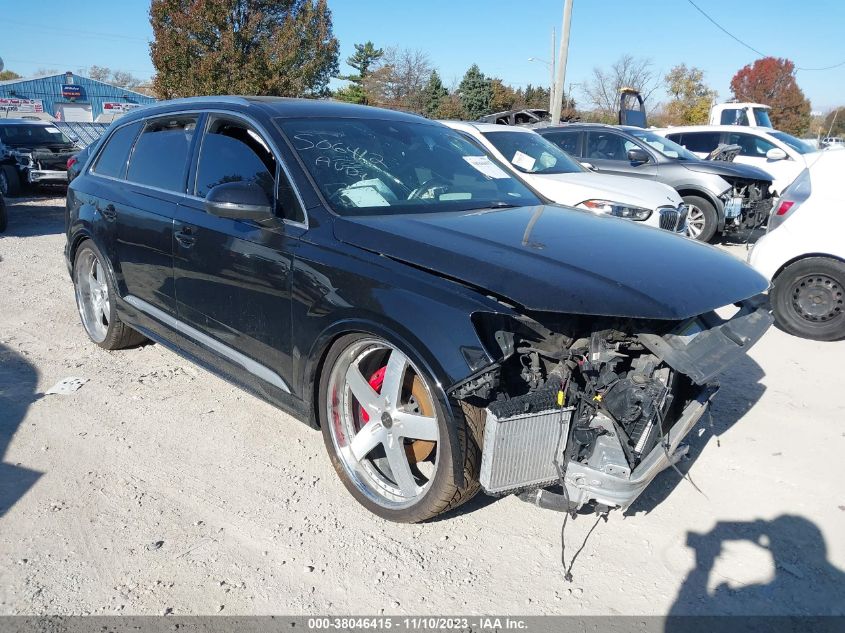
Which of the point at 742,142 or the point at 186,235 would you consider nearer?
the point at 186,235

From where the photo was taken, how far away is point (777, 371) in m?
4.95

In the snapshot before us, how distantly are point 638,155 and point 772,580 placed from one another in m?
8.26

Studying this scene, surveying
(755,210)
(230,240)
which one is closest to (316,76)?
(755,210)

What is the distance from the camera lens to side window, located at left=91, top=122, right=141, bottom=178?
467 cm

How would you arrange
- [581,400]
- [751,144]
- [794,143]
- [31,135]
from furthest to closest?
[31,135] → [794,143] → [751,144] → [581,400]

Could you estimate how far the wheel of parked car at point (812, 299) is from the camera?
5539mm

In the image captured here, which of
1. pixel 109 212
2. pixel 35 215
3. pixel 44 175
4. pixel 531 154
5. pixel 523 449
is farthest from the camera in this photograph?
pixel 44 175

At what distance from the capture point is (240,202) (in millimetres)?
3088

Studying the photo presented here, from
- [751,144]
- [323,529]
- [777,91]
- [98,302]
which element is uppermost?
[777,91]

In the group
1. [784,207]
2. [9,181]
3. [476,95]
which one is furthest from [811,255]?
[476,95]

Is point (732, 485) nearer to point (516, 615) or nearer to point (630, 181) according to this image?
point (516, 615)

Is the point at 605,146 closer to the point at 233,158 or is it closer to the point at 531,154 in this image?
the point at 531,154

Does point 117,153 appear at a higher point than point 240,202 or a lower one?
higher

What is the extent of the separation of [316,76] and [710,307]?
2604 cm
